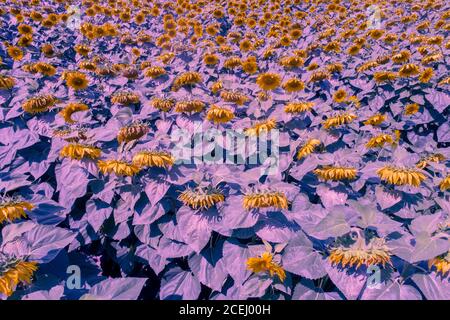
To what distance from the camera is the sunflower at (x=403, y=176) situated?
8.36 feet

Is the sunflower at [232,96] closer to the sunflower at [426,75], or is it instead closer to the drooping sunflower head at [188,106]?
the drooping sunflower head at [188,106]

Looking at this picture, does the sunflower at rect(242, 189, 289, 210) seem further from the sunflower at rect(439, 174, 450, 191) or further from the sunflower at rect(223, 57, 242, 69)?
the sunflower at rect(223, 57, 242, 69)

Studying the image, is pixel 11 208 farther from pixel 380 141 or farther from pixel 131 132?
pixel 380 141

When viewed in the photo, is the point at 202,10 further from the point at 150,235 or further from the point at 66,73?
the point at 150,235

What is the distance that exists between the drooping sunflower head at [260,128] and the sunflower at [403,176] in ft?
4.56

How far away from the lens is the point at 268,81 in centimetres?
480

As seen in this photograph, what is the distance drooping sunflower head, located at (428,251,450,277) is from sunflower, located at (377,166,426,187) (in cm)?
85

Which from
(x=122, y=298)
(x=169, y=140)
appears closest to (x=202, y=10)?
(x=169, y=140)

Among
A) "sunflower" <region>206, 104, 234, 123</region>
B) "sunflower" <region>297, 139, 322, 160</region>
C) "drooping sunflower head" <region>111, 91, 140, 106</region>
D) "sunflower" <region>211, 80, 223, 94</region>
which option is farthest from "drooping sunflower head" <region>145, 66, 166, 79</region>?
"sunflower" <region>297, 139, 322, 160</region>

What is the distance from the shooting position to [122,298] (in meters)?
1.80

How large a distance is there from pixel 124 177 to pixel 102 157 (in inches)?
11.9

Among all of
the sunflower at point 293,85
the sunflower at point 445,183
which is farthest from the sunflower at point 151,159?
the sunflower at point 293,85

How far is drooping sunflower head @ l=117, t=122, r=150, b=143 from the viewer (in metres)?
3.08

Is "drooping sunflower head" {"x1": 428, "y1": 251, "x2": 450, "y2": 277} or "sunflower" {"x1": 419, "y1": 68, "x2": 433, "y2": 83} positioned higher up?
"sunflower" {"x1": 419, "y1": 68, "x2": 433, "y2": 83}
